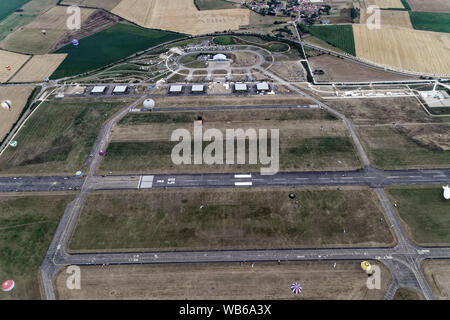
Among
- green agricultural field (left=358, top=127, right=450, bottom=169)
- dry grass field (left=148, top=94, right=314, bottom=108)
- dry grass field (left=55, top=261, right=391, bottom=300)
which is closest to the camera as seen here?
dry grass field (left=55, top=261, right=391, bottom=300)

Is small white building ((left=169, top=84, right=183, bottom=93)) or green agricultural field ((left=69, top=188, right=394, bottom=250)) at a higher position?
small white building ((left=169, top=84, right=183, bottom=93))

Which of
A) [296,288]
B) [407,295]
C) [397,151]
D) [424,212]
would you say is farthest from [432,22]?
[296,288]

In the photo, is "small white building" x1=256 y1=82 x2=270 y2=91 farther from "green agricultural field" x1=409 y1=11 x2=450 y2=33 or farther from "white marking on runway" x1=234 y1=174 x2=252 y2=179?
"green agricultural field" x1=409 y1=11 x2=450 y2=33

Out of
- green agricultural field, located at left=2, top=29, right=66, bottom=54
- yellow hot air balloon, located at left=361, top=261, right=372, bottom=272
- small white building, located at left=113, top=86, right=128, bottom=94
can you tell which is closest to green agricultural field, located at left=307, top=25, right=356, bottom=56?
small white building, located at left=113, top=86, right=128, bottom=94

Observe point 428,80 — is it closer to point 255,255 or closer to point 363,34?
point 363,34

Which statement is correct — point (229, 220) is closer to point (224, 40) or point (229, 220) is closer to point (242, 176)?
point (242, 176)

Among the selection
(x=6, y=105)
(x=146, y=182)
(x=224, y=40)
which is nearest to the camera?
(x=146, y=182)
